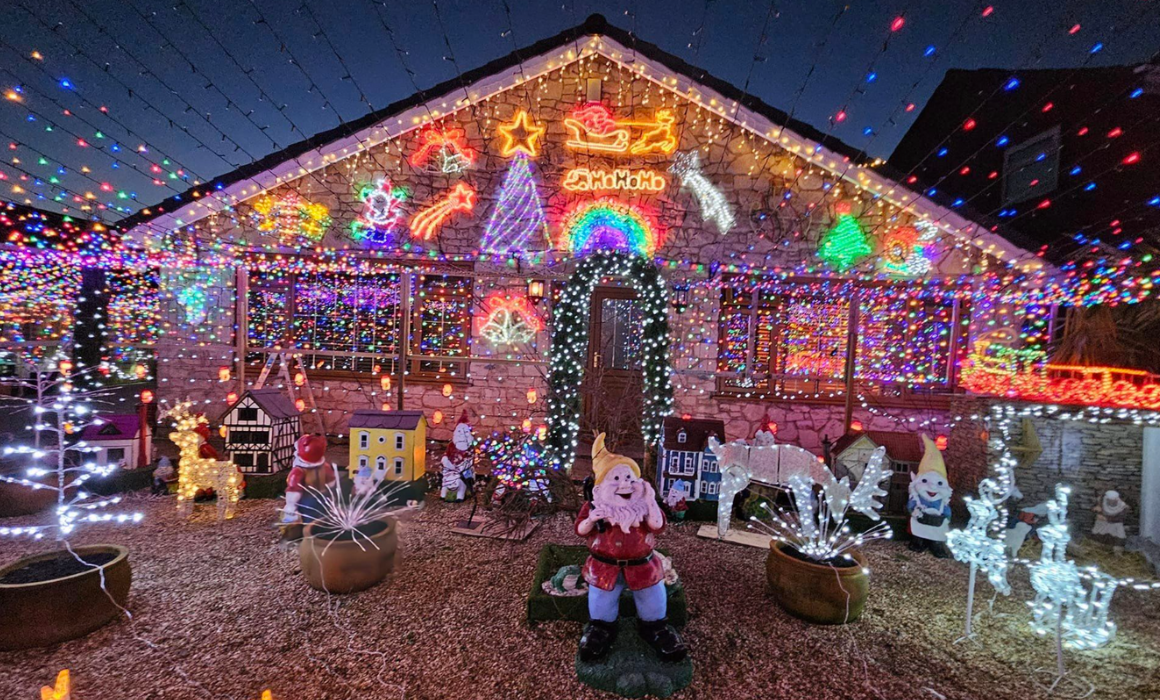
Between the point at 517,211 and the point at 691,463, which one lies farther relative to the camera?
the point at 517,211

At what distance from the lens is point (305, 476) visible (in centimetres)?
461

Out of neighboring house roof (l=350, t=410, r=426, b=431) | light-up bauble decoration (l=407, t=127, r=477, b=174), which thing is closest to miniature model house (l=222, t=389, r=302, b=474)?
neighboring house roof (l=350, t=410, r=426, b=431)

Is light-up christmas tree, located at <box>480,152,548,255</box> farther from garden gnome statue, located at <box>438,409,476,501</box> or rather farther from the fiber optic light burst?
garden gnome statue, located at <box>438,409,476,501</box>

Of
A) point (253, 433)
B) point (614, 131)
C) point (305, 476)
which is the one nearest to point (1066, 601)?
point (305, 476)

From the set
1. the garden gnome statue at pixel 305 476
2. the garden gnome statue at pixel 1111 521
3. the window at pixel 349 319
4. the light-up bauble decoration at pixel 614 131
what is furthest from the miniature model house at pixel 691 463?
the light-up bauble decoration at pixel 614 131

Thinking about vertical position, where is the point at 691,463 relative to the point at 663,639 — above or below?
above

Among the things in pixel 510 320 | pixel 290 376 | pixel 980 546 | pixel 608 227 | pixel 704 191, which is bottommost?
pixel 980 546

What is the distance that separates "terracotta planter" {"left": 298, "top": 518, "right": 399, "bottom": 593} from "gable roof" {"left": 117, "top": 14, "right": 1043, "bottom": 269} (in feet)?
23.1

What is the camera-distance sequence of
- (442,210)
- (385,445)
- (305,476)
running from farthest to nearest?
1. (442,210)
2. (385,445)
3. (305,476)

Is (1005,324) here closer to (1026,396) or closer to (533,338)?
(1026,396)

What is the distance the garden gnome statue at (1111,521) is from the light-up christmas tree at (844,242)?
4.53 metres

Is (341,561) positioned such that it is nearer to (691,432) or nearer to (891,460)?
(691,432)

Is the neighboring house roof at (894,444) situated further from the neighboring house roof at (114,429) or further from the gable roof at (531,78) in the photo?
the neighboring house roof at (114,429)

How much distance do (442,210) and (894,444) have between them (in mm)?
7677
